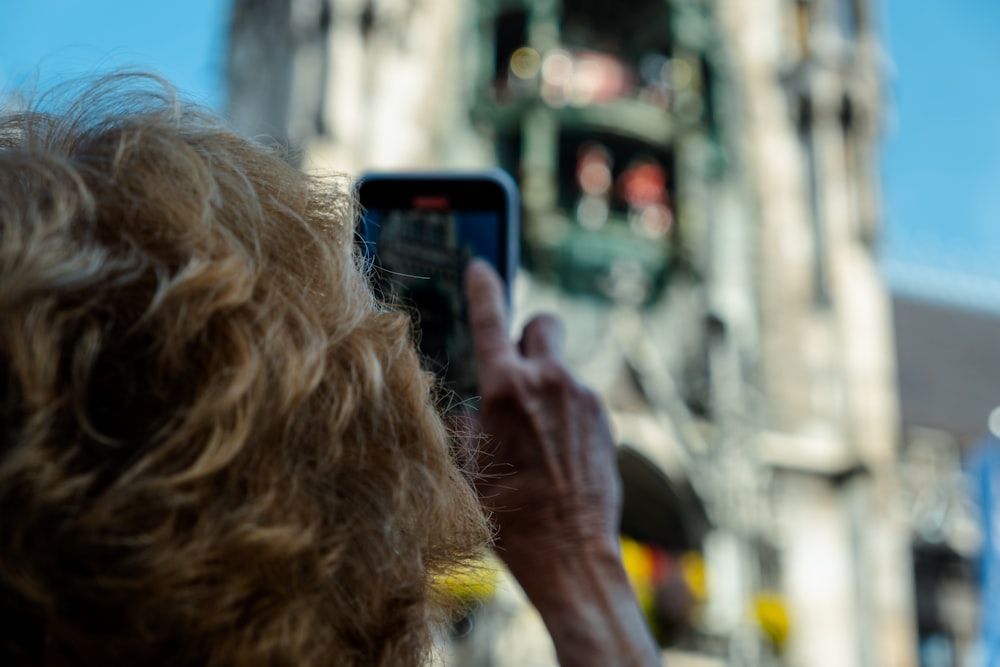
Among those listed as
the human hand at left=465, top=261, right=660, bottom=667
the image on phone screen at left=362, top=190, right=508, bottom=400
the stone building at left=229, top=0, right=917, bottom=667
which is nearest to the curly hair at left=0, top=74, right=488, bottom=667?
the human hand at left=465, top=261, right=660, bottom=667

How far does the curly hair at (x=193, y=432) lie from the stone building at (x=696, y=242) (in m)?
10.8

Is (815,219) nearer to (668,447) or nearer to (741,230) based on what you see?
(741,230)

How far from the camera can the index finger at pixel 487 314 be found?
169cm

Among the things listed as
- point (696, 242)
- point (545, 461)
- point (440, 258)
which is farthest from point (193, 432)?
point (696, 242)

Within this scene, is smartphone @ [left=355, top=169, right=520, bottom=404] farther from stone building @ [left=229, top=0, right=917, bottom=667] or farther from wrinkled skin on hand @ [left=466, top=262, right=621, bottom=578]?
stone building @ [left=229, top=0, right=917, bottom=667]

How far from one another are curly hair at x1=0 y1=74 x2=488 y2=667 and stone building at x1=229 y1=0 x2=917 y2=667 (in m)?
10.8

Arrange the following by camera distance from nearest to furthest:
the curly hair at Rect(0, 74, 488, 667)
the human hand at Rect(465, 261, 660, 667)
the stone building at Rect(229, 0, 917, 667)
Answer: the curly hair at Rect(0, 74, 488, 667)
the human hand at Rect(465, 261, 660, 667)
the stone building at Rect(229, 0, 917, 667)

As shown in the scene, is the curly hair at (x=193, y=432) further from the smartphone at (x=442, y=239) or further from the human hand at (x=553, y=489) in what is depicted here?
the smartphone at (x=442, y=239)

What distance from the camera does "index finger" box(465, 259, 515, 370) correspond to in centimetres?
169

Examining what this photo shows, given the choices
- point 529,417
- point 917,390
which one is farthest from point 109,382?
point 917,390

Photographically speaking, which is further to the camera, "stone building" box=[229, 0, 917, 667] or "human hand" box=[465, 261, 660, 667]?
"stone building" box=[229, 0, 917, 667]

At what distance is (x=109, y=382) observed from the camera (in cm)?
84

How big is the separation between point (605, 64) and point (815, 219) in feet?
10.3

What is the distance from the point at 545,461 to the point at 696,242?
12390mm
